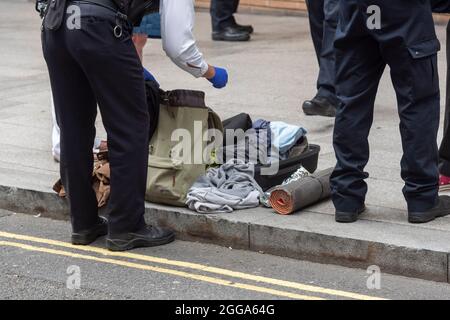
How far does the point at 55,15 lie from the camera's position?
17.9ft

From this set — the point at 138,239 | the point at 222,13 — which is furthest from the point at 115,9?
the point at 222,13

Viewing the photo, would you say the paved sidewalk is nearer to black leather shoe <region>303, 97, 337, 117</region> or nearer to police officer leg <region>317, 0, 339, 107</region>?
black leather shoe <region>303, 97, 337, 117</region>

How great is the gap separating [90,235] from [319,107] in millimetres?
3035

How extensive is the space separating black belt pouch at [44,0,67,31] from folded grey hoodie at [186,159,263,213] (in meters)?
1.27

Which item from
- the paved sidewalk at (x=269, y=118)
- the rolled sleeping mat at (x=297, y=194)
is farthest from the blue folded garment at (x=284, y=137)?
the paved sidewalk at (x=269, y=118)

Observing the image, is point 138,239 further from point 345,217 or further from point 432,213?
point 432,213

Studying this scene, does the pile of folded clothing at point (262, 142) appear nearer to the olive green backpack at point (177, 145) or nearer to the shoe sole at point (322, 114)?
the olive green backpack at point (177, 145)

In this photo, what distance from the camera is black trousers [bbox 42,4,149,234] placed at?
17.7ft

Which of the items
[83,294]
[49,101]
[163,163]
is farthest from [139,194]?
[49,101]

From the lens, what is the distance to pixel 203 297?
16.9 ft

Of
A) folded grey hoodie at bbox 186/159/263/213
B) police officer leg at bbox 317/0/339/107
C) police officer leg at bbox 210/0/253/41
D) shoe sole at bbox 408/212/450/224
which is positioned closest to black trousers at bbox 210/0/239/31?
police officer leg at bbox 210/0/253/41

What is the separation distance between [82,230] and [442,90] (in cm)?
433
